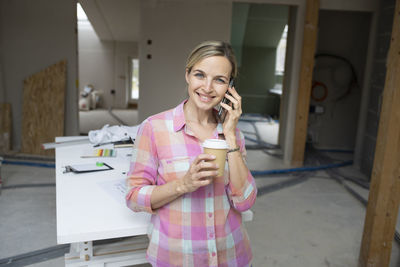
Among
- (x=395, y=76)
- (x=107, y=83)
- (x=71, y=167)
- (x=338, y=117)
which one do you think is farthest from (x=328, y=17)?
(x=107, y=83)

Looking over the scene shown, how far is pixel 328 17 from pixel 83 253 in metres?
5.48

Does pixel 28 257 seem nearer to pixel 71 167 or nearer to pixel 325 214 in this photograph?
pixel 71 167

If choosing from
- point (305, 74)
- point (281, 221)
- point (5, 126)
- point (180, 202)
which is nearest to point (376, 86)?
point (305, 74)

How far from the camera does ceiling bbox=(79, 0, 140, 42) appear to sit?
5.80 metres

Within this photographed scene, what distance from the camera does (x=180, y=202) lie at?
4.07 ft

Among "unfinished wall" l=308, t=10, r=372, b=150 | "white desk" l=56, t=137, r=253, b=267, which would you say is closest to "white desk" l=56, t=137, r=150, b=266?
"white desk" l=56, t=137, r=253, b=267

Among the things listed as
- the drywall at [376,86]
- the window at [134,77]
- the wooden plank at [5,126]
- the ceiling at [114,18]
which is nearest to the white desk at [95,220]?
the wooden plank at [5,126]

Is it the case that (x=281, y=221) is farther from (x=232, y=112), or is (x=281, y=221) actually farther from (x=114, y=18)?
(x=114, y=18)

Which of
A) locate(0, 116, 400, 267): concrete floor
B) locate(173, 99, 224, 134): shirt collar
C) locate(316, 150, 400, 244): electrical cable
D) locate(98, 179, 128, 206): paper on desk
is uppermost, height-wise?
locate(173, 99, 224, 134): shirt collar

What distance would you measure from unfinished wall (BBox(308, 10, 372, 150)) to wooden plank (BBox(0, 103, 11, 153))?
4.70 meters

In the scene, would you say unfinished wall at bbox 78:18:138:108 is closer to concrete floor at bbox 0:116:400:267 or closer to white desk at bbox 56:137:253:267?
concrete floor at bbox 0:116:400:267

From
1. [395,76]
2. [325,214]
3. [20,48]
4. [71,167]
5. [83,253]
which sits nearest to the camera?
[83,253]

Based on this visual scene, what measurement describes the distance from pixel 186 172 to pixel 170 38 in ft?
13.4

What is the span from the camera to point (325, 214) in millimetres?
3564
